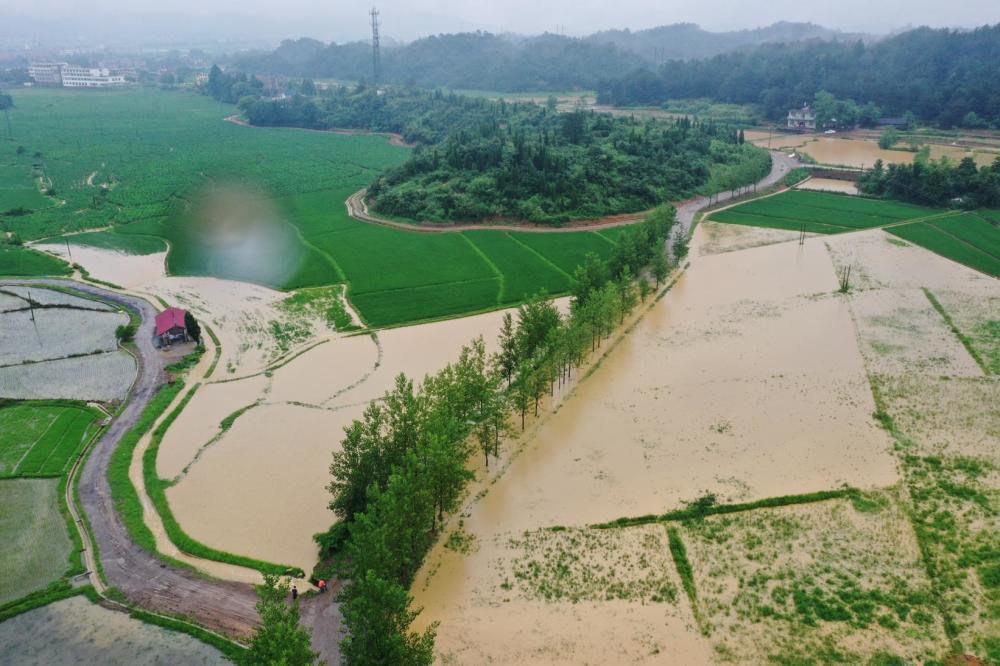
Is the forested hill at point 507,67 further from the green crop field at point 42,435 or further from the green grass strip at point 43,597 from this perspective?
the green grass strip at point 43,597

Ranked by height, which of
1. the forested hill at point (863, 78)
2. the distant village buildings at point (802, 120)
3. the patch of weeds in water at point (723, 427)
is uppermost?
the forested hill at point (863, 78)

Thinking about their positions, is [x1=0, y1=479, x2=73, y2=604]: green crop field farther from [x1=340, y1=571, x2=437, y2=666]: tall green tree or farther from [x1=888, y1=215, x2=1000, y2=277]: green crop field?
[x1=888, y1=215, x2=1000, y2=277]: green crop field

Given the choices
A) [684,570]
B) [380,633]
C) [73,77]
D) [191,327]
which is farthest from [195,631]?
[73,77]

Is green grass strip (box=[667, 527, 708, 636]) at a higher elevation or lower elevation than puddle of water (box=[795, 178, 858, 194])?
lower

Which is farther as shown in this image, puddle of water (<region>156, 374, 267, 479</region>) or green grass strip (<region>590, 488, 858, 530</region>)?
puddle of water (<region>156, 374, 267, 479</region>)

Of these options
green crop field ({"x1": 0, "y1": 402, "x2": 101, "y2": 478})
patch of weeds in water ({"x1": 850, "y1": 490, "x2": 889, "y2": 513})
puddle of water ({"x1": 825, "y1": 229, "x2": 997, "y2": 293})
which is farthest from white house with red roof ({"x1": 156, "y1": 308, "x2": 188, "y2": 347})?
puddle of water ({"x1": 825, "y1": 229, "x2": 997, "y2": 293})

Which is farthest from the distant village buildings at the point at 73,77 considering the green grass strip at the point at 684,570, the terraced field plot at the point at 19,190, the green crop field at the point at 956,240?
the green grass strip at the point at 684,570

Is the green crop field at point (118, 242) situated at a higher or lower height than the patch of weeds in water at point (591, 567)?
higher
